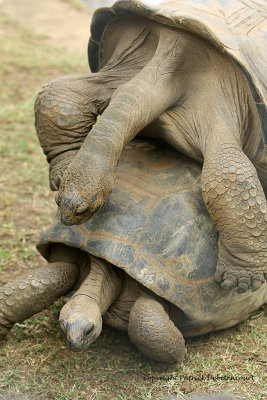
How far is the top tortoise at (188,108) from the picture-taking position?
3.06m

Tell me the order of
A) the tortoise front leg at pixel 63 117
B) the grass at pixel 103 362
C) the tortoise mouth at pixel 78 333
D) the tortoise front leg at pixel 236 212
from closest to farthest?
1. the tortoise mouth at pixel 78 333
2. the grass at pixel 103 362
3. the tortoise front leg at pixel 236 212
4. the tortoise front leg at pixel 63 117

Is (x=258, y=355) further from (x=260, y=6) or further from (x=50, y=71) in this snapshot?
(x=50, y=71)

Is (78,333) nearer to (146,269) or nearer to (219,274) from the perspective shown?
(146,269)

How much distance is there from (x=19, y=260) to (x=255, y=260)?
1852 mm

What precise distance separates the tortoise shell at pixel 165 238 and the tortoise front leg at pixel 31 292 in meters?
0.21

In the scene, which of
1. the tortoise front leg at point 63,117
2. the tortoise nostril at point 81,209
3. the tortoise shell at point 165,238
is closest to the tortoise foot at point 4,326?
the tortoise shell at point 165,238

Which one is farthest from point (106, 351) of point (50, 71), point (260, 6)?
point (50, 71)

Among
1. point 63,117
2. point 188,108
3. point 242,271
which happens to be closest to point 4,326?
point 63,117

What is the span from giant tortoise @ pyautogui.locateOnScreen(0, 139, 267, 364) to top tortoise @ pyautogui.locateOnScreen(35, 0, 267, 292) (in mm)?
185

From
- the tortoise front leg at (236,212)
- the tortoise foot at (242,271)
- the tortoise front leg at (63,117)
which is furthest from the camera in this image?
the tortoise front leg at (63,117)

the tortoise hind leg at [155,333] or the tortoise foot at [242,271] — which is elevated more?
the tortoise foot at [242,271]

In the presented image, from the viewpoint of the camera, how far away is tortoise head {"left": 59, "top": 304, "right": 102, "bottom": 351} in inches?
108

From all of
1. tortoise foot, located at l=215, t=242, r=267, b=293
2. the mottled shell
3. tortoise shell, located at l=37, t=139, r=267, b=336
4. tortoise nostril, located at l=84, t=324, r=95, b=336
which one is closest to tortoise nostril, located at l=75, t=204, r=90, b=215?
tortoise shell, located at l=37, t=139, r=267, b=336

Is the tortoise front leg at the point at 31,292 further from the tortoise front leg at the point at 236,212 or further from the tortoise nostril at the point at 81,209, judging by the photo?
the tortoise front leg at the point at 236,212
